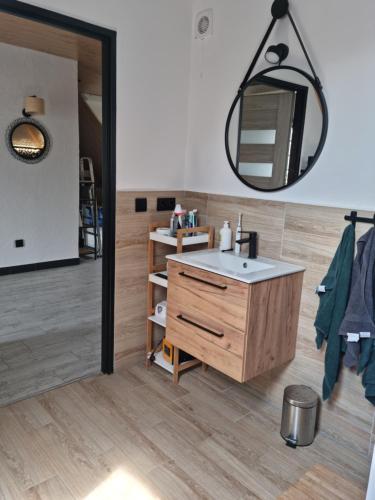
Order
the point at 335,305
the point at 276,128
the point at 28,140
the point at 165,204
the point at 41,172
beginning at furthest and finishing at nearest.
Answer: the point at 41,172
the point at 28,140
the point at 165,204
the point at 276,128
the point at 335,305

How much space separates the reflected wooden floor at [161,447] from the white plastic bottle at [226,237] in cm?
84

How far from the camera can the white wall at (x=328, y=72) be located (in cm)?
182

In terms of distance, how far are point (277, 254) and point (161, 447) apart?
3.84 ft

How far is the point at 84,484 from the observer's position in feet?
5.59

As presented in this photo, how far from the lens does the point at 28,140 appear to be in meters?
4.54

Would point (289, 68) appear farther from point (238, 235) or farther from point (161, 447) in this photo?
point (161, 447)

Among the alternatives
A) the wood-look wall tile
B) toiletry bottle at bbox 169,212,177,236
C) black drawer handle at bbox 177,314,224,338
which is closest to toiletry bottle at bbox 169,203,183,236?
toiletry bottle at bbox 169,212,177,236

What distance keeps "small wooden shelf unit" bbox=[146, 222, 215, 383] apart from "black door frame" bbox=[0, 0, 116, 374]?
247 mm

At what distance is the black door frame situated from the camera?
2020 mm

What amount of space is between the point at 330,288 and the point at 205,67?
1.61 metres

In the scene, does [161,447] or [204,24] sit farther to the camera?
[204,24]

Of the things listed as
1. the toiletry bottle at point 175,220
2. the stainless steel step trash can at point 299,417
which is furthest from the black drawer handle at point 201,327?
the toiletry bottle at point 175,220

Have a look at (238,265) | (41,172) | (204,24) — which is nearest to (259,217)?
(238,265)

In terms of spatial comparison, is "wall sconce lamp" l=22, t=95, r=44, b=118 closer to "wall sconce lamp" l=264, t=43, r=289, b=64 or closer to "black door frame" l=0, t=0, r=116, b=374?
"black door frame" l=0, t=0, r=116, b=374
